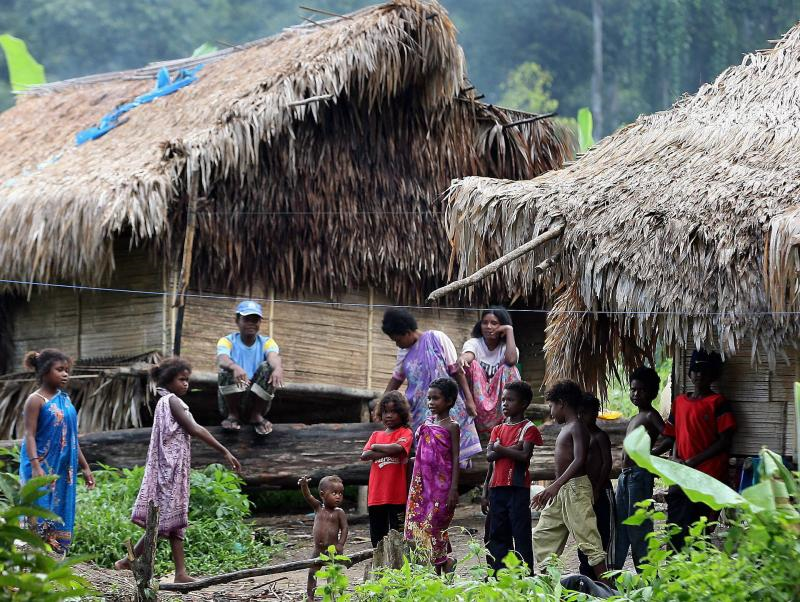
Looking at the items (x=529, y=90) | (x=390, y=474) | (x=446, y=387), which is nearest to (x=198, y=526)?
(x=390, y=474)

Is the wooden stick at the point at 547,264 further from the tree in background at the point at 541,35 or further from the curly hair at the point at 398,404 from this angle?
the tree in background at the point at 541,35

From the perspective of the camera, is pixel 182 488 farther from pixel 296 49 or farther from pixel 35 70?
pixel 35 70

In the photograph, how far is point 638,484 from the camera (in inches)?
298

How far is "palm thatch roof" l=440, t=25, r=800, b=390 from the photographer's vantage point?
6.86 meters

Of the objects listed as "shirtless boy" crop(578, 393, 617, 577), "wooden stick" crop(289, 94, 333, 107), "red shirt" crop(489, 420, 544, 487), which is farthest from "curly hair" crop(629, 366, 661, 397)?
"wooden stick" crop(289, 94, 333, 107)

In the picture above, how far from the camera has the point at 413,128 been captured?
12.4m

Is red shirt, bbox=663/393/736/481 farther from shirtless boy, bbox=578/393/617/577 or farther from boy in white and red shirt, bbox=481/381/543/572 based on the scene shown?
boy in white and red shirt, bbox=481/381/543/572

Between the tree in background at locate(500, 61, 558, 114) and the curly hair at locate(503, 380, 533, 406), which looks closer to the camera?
the curly hair at locate(503, 380, 533, 406)

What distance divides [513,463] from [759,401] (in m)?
1.82

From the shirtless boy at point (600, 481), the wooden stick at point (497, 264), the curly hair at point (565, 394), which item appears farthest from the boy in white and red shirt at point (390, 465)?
the shirtless boy at point (600, 481)

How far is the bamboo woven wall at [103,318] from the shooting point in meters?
11.5

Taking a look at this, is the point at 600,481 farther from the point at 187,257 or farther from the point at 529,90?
the point at 529,90

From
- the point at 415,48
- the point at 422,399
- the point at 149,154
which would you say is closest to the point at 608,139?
the point at 422,399

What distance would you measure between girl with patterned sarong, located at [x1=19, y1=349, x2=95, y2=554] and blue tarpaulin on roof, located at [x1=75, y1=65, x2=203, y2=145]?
564cm
